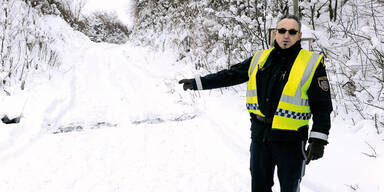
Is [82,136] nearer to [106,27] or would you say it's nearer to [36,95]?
[36,95]

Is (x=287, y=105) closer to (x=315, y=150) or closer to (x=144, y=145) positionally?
(x=315, y=150)

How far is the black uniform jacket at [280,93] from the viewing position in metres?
1.76

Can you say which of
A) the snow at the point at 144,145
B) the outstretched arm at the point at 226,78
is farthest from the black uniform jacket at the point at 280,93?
the snow at the point at 144,145

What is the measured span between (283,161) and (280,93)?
0.48 metres

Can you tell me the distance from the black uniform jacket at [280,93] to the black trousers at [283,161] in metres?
0.06

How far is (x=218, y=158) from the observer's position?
150 inches

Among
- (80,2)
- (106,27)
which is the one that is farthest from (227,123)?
(106,27)

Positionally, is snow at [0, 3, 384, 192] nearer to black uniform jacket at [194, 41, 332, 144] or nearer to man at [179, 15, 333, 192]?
man at [179, 15, 333, 192]

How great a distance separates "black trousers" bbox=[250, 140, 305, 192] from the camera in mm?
1896

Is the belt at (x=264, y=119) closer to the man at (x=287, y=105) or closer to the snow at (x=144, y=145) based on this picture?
the man at (x=287, y=105)

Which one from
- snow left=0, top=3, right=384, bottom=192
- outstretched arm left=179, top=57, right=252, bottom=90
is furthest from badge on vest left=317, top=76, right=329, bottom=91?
snow left=0, top=3, right=384, bottom=192

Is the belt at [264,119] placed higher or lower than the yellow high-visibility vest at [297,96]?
lower

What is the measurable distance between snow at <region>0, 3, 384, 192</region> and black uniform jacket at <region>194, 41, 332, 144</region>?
1.34 m

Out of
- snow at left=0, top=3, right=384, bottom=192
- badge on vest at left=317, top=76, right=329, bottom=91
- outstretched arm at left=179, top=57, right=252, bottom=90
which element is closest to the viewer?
badge on vest at left=317, top=76, right=329, bottom=91
